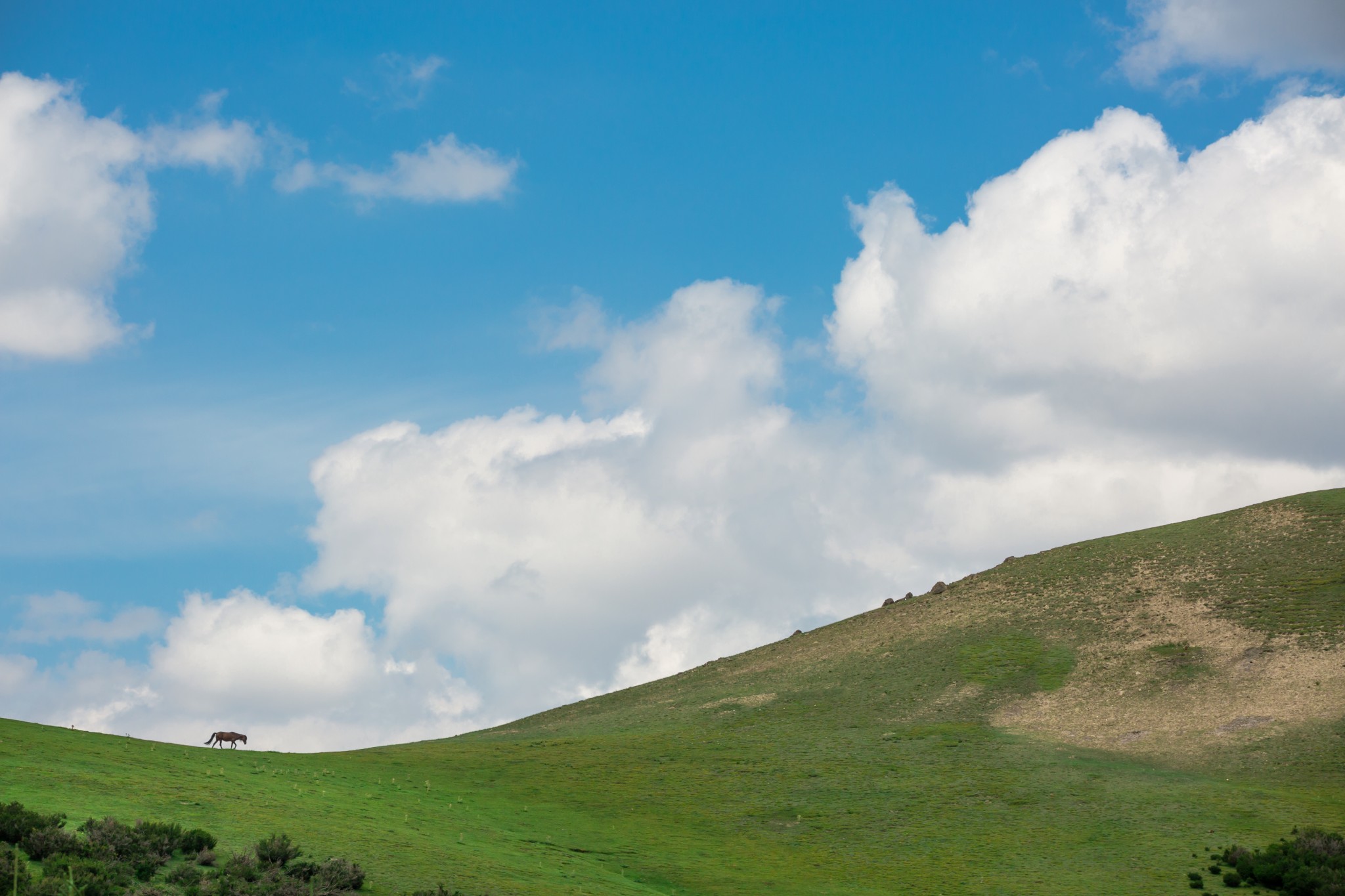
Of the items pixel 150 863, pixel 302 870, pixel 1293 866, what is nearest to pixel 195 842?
pixel 150 863

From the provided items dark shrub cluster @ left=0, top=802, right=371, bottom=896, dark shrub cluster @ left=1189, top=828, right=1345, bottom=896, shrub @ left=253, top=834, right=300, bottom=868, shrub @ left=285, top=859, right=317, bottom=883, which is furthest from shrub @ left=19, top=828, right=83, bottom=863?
dark shrub cluster @ left=1189, top=828, right=1345, bottom=896

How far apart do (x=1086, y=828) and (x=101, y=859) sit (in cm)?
4362

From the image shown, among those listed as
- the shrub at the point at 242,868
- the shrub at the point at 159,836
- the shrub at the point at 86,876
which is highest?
the shrub at the point at 159,836

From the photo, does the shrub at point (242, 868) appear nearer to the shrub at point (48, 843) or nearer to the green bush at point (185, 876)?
the green bush at point (185, 876)

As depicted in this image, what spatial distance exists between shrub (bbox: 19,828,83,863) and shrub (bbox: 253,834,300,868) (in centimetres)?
534

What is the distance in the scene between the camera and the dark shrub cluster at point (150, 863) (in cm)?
2761

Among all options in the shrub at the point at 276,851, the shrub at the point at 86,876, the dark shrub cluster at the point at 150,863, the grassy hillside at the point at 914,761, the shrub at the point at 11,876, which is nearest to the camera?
the shrub at the point at 11,876

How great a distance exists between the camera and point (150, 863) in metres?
30.4

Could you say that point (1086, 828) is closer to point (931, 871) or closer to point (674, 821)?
point (931, 871)

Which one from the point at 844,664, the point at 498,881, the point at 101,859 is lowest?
the point at 498,881

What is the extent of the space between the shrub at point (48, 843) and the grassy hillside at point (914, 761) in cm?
497

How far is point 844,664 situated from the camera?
9050 cm

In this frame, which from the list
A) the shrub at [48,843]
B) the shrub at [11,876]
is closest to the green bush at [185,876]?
the shrub at [48,843]

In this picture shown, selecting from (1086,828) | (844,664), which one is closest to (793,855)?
(1086,828)
